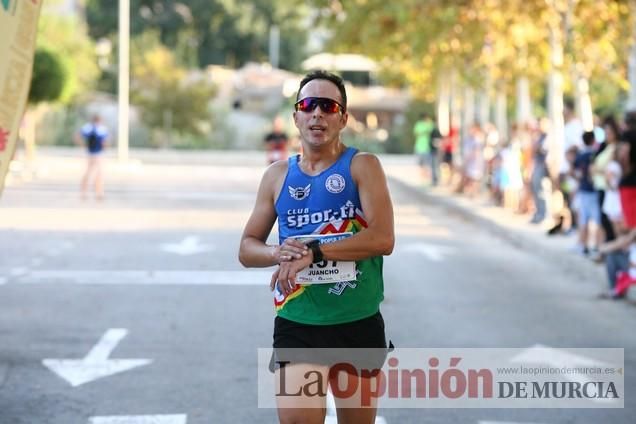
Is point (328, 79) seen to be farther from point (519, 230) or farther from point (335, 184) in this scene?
point (519, 230)

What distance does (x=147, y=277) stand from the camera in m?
14.9

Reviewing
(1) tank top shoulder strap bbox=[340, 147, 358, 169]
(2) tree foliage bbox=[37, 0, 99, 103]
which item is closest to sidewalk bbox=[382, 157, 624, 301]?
(1) tank top shoulder strap bbox=[340, 147, 358, 169]

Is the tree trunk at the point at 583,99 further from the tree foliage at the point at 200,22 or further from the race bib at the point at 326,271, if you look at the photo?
the tree foliage at the point at 200,22

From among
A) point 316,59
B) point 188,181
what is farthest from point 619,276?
point 316,59

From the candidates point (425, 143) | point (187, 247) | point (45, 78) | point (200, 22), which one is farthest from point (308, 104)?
point (200, 22)

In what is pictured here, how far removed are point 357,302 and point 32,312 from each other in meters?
7.36

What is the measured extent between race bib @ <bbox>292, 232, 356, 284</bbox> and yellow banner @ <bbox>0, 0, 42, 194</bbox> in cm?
267

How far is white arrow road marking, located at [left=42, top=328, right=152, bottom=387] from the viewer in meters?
9.20

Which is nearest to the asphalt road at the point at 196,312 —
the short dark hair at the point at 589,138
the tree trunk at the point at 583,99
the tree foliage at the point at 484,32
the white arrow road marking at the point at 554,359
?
the white arrow road marking at the point at 554,359

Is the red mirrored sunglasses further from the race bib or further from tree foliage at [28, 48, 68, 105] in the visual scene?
tree foliage at [28, 48, 68, 105]

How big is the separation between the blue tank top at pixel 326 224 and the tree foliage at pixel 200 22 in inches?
2958

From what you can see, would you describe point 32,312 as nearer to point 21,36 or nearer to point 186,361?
point 186,361

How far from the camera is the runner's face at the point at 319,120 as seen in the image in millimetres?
5363

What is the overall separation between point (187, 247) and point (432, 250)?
3548 millimetres
